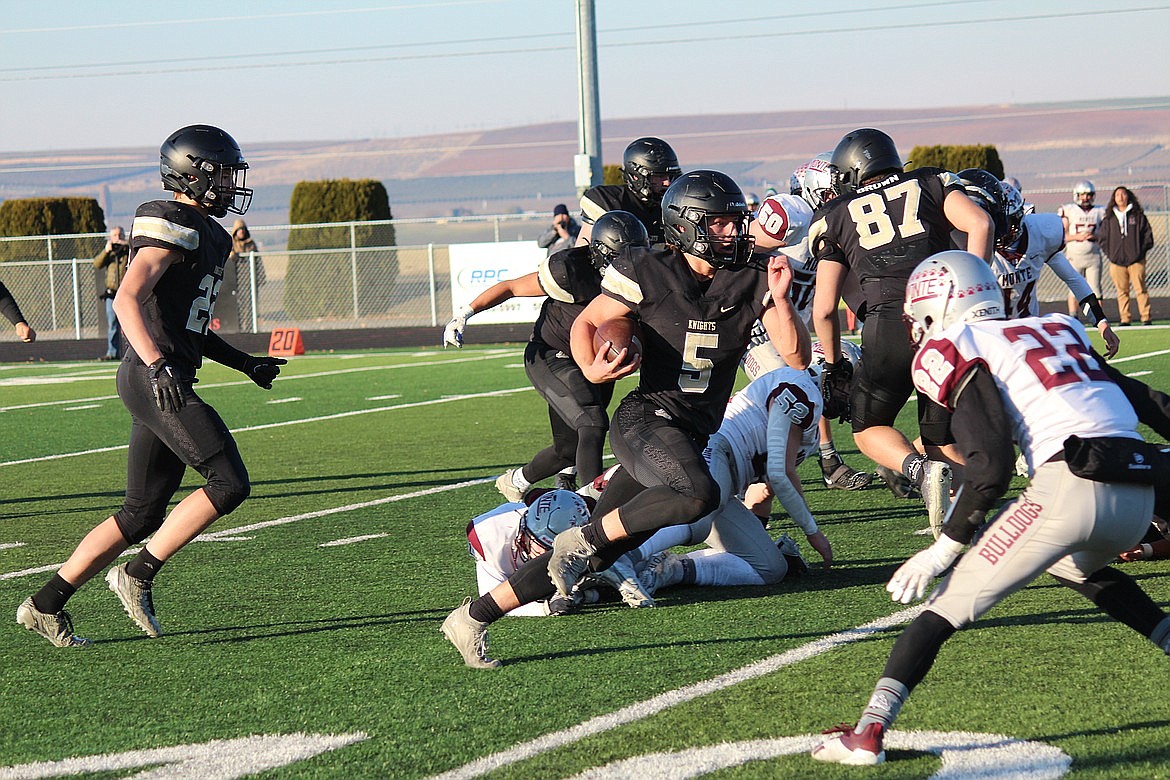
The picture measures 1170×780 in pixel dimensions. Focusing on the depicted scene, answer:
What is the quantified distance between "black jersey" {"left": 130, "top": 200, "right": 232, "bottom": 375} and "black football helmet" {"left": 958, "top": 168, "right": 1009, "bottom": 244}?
332 cm

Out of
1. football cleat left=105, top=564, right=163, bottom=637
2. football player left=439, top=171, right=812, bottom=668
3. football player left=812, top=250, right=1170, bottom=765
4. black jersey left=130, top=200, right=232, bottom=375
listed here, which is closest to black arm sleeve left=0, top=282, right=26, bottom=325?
black jersey left=130, top=200, right=232, bottom=375

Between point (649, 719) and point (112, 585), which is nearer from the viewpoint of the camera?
point (649, 719)

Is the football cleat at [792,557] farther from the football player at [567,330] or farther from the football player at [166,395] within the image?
the football player at [166,395]

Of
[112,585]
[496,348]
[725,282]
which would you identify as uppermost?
[725,282]

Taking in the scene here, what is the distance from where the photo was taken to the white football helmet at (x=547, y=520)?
5262 millimetres

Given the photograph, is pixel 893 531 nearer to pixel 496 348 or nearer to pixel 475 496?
pixel 475 496

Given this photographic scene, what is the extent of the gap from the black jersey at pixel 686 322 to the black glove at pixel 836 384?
5.30 feet

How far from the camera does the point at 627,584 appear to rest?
18.1 feet

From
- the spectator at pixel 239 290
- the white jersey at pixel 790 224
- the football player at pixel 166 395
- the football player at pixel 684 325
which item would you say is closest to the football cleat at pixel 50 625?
the football player at pixel 166 395

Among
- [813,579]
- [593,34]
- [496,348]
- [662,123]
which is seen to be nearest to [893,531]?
[813,579]

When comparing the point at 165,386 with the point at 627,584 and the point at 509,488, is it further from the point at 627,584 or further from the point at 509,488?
the point at 509,488

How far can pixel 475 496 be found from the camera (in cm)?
835

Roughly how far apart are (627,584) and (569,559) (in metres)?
0.95

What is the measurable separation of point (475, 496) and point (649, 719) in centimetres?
437
